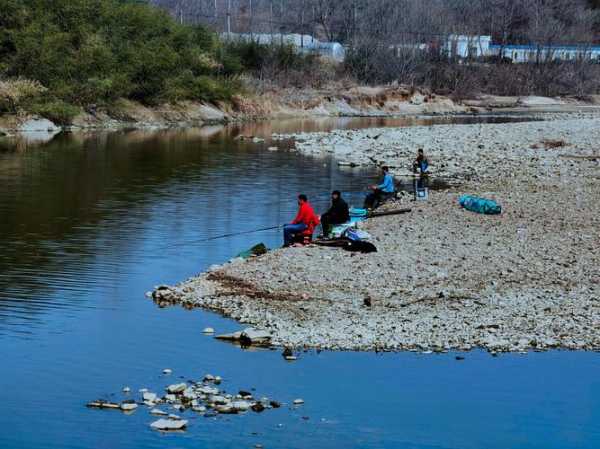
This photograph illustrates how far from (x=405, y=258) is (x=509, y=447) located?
27.5ft

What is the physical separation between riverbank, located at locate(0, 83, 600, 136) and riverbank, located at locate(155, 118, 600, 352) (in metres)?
40.4

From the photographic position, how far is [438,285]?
60.5ft

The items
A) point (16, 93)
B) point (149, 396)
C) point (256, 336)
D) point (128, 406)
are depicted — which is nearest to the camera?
point (128, 406)

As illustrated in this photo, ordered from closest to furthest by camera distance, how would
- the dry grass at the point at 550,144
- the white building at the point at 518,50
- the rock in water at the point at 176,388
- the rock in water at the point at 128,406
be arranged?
the rock in water at the point at 128,406, the rock in water at the point at 176,388, the dry grass at the point at 550,144, the white building at the point at 518,50

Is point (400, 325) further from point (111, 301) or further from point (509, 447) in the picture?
point (111, 301)

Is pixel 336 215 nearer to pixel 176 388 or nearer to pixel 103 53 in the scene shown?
pixel 176 388

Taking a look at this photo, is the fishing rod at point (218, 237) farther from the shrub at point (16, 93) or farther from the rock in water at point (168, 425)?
the shrub at point (16, 93)

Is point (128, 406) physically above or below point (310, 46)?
below

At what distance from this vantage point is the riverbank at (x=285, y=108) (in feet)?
214

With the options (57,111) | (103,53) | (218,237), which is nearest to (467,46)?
(103,53)

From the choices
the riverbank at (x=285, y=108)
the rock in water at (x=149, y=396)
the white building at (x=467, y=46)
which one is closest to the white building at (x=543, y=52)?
the white building at (x=467, y=46)

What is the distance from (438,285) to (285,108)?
221 ft

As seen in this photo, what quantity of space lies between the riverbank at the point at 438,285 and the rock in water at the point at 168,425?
11.4 ft

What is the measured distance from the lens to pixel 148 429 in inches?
485
